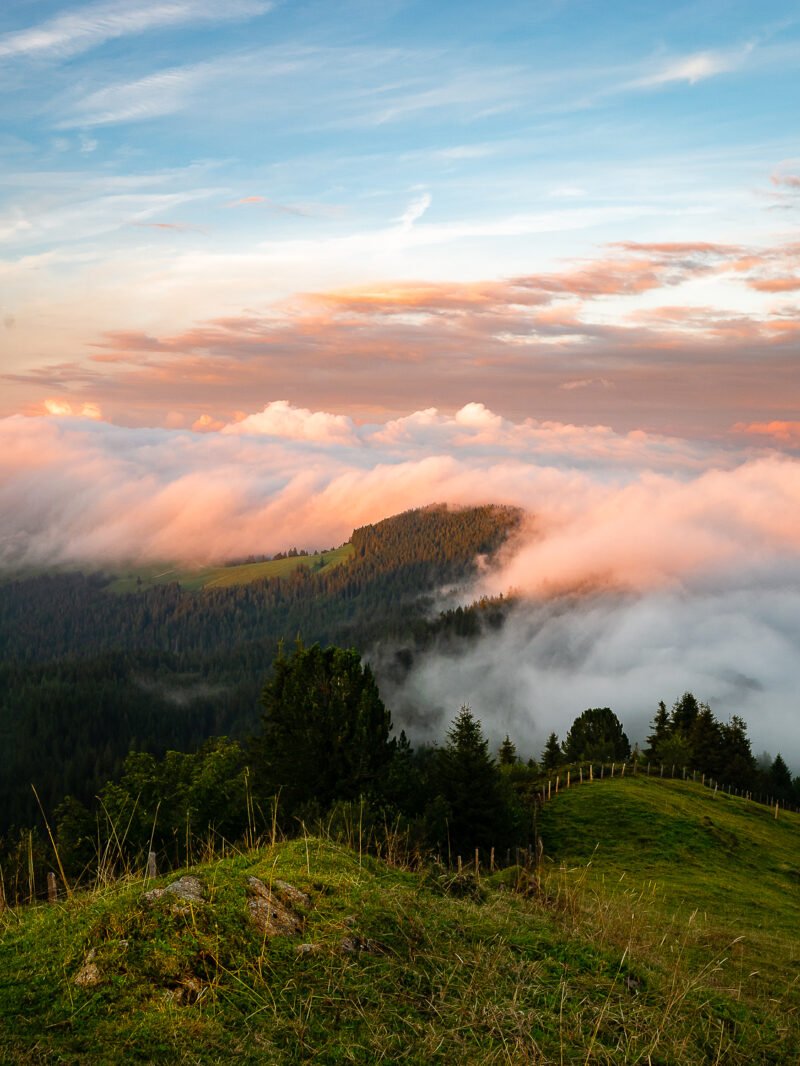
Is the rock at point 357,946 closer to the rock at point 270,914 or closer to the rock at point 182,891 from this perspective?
the rock at point 270,914

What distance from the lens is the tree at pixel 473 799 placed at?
36.4 metres

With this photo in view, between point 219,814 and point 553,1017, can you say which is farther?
point 219,814

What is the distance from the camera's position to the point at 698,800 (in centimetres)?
5588

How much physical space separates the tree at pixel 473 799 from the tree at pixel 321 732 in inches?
160

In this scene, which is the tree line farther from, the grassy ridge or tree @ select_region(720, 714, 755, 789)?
tree @ select_region(720, 714, 755, 789)

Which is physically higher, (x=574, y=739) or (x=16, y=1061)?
(x=16, y=1061)

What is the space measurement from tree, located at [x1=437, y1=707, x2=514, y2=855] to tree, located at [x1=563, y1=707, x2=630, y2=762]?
61965 mm

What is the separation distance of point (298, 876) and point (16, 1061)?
3.52 meters

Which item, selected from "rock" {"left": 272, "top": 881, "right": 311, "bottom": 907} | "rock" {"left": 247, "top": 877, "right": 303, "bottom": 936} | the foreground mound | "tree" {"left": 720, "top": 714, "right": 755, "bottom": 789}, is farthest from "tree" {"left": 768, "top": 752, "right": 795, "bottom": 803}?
"rock" {"left": 247, "top": 877, "right": 303, "bottom": 936}

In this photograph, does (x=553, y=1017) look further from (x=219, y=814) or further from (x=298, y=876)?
(x=219, y=814)

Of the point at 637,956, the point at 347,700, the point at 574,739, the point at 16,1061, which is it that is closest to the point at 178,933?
the point at 16,1061

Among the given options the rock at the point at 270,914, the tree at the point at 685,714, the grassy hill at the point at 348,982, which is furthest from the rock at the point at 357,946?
the tree at the point at 685,714

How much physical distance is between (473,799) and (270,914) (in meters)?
31.5

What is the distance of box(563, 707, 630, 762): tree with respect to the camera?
97938 millimetres
